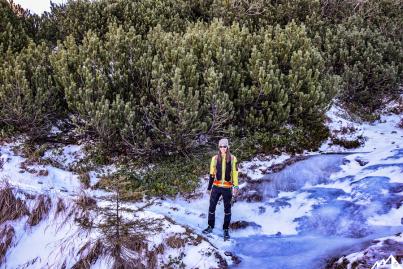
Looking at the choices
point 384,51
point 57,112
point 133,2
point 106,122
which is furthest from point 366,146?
point 133,2

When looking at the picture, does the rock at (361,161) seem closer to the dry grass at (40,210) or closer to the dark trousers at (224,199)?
the dark trousers at (224,199)

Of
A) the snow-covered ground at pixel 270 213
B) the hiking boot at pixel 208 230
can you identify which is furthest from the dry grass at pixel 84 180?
the hiking boot at pixel 208 230

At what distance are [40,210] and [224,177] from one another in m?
3.58

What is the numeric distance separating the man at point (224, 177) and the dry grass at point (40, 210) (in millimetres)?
3074

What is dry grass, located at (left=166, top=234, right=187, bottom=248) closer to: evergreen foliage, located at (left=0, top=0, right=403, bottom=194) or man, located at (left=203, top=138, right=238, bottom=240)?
man, located at (left=203, top=138, right=238, bottom=240)

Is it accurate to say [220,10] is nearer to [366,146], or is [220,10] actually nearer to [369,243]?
[366,146]

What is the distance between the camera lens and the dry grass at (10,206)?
7707 millimetres

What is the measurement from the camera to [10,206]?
778 centimetres

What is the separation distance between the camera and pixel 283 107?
11.0 meters

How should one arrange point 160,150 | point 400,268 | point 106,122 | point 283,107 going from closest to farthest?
point 400,268 → point 106,122 → point 160,150 → point 283,107

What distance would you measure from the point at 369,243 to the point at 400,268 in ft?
4.80

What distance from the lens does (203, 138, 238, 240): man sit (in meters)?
7.52

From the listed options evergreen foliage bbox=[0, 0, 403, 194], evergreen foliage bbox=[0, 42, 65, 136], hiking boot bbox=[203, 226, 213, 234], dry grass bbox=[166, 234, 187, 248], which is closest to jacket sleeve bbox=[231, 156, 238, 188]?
hiking boot bbox=[203, 226, 213, 234]

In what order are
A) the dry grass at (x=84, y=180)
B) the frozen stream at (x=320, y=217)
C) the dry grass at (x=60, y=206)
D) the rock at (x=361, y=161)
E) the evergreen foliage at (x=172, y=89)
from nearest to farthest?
the frozen stream at (x=320, y=217)
the dry grass at (x=60, y=206)
the dry grass at (x=84, y=180)
the evergreen foliage at (x=172, y=89)
the rock at (x=361, y=161)
